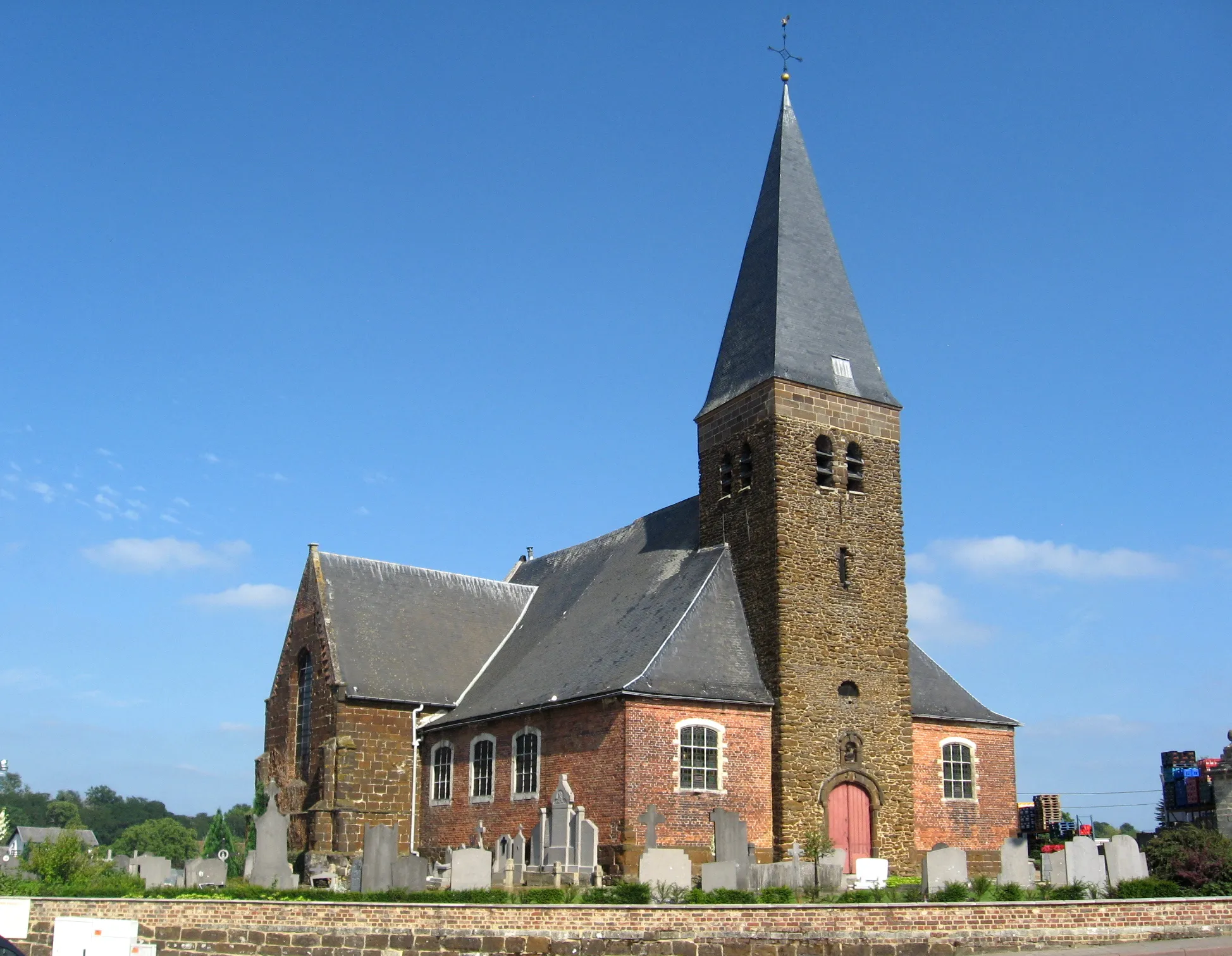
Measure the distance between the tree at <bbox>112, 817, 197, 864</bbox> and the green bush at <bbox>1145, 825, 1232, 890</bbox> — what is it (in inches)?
3413

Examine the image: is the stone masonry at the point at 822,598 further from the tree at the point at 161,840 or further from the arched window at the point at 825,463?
the tree at the point at 161,840

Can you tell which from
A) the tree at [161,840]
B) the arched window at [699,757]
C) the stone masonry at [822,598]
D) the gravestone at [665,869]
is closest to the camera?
the gravestone at [665,869]

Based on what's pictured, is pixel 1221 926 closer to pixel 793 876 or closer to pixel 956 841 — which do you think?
pixel 793 876

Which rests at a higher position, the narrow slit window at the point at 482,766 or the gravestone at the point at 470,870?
the narrow slit window at the point at 482,766

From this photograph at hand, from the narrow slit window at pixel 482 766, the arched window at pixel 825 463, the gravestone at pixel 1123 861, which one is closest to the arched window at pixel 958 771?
the arched window at pixel 825 463

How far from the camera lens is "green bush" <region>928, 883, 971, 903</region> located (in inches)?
741

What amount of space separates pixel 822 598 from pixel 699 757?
15.6ft

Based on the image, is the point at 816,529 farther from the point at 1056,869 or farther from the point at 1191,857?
the point at 1191,857

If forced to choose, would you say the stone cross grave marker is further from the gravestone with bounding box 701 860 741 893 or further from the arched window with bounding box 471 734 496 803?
the arched window with bounding box 471 734 496 803

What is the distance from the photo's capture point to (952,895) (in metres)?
18.9

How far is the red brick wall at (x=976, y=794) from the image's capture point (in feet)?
97.1

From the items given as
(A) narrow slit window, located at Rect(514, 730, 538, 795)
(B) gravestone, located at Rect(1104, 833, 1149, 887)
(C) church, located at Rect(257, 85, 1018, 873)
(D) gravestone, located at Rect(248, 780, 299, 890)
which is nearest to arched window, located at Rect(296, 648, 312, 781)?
(C) church, located at Rect(257, 85, 1018, 873)

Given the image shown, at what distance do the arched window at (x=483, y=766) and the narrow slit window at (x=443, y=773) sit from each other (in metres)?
1.14

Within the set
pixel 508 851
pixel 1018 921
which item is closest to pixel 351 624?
pixel 508 851
